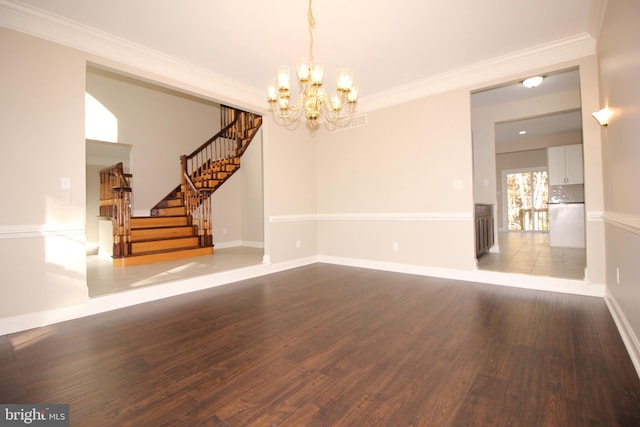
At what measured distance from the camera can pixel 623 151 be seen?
2193 mm

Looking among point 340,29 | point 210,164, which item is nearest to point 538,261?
point 340,29

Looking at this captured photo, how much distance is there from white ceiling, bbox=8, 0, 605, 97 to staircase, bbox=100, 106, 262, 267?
299cm

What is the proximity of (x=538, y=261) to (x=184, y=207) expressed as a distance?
23.4 ft

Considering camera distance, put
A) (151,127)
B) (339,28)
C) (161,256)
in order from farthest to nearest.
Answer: (151,127) → (161,256) → (339,28)

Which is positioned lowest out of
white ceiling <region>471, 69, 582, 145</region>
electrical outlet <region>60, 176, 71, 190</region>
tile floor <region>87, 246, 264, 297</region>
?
tile floor <region>87, 246, 264, 297</region>

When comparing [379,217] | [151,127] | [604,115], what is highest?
[151,127]

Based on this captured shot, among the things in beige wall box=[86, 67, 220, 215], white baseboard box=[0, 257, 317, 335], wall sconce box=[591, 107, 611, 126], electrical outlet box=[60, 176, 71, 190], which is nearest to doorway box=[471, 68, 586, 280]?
wall sconce box=[591, 107, 611, 126]

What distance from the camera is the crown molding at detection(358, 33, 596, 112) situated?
3.32m

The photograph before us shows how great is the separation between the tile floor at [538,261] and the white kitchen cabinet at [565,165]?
6.63 ft

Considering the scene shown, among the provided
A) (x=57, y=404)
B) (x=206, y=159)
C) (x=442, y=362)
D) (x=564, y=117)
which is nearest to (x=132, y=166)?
(x=206, y=159)

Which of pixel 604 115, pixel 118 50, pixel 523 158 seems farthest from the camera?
pixel 523 158

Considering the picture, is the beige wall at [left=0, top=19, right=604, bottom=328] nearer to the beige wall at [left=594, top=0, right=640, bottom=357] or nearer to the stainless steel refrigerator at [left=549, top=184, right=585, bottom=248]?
the beige wall at [left=594, top=0, right=640, bottom=357]

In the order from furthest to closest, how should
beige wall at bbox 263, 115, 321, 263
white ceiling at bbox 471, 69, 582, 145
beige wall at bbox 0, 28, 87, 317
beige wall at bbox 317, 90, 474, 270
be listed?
beige wall at bbox 263, 115, 321, 263 → white ceiling at bbox 471, 69, 582, 145 → beige wall at bbox 317, 90, 474, 270 → beige wall at bbox 0, 28, 87, 317

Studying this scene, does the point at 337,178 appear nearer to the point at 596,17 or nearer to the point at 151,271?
the point at 151,271
